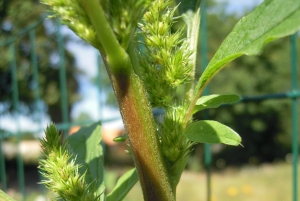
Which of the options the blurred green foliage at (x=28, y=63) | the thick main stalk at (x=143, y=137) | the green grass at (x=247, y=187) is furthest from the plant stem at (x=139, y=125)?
the blurred green foliage at (x=28, y=63)

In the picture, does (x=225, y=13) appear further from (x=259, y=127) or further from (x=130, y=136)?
(x=130, y=136)

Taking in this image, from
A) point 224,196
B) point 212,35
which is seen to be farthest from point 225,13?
point 224,196

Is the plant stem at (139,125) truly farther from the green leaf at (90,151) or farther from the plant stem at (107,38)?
the green leaf at (90,151)

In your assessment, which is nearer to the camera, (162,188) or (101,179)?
(162,188)

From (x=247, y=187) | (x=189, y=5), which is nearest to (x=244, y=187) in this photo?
(x=247, y=187)

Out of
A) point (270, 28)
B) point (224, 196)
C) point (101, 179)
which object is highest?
point (270, 28)

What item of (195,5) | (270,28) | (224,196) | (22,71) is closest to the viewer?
(270,28)

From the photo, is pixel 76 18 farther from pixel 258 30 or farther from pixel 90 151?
pixel 90 151

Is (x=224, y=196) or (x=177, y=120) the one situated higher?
(x=177, y=120)
